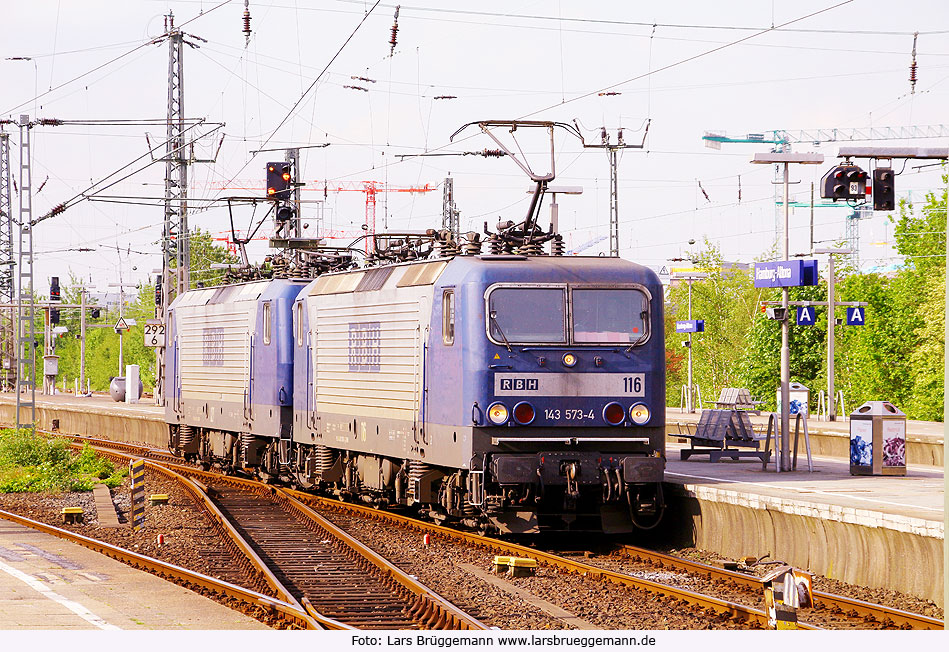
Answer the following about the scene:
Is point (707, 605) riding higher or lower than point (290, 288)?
lower

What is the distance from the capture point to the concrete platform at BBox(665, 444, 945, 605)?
506 inches

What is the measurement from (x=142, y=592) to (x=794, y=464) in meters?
12.9

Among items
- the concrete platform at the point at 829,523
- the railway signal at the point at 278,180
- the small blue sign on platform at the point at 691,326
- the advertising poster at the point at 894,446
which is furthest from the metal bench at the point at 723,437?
the small blue sign on platform at the point at 691,326

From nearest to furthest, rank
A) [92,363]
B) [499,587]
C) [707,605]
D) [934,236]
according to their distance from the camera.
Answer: [707,605], [499,587], [934,236], [92,363]

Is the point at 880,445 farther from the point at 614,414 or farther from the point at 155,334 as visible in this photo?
the point at 155,334

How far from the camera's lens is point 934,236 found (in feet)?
169

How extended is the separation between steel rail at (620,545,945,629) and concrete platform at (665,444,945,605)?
711 millimetres

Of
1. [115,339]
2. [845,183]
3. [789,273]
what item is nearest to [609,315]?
[845,183]

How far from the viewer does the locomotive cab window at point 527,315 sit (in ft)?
52.7

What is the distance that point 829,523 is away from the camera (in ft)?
46.2

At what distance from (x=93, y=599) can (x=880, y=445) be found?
13160 millimetres

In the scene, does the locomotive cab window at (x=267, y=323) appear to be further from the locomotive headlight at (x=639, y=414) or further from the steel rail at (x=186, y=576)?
the locomotive headlight at (x=639, y=414)
